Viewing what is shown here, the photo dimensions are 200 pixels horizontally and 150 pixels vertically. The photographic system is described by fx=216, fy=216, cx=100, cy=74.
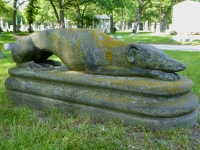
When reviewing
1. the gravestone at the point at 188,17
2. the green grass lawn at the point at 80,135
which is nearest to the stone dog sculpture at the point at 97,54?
the green grass lawn at the point at 80,135

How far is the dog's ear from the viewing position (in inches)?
115

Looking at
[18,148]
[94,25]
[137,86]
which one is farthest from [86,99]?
[94,25]

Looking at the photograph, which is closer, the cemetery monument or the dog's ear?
the cemetery monument

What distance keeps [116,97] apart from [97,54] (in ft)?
2.30

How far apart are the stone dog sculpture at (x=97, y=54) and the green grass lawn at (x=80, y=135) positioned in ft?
2.38

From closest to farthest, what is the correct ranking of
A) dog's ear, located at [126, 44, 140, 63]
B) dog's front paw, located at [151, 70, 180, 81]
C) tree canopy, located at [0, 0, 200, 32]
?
1. dog's front paw, located at [151, 70, 180, 81]
2. dog's ear, located at [126, 44, 140, 63]
3. tree canopy, located at [0, 0, 200, 32]

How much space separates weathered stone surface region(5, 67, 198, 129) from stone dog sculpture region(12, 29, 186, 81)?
0.41 feet

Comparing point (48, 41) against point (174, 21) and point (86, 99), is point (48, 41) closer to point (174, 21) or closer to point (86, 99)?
point (86, 99)

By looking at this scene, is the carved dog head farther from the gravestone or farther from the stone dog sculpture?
the gravestone

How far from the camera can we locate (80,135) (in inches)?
98.3

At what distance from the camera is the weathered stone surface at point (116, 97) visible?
104 inches

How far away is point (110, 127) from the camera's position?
9.09 feet

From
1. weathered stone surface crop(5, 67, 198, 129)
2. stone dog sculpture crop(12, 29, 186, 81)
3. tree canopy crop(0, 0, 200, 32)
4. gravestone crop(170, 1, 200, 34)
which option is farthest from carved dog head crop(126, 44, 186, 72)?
gravestone crop(170, 1, 200, 34)

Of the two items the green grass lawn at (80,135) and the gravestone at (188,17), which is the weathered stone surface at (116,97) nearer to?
the green grass lawn at (80,135)
